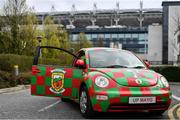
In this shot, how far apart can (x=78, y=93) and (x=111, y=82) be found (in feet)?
4.07

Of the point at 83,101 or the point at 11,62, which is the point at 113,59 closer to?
the point at 83,101

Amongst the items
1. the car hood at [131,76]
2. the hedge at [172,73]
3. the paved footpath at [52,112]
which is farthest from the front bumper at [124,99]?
the hedge at [172,73]

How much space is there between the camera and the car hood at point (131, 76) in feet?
26.5

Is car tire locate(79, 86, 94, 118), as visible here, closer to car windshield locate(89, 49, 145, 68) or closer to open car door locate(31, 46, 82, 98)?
open car door locate(31, 46, 82, 98)

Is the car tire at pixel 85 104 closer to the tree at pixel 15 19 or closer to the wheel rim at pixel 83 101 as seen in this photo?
the wheel rim at pixel 83 101

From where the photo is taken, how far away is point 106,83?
8031 mm

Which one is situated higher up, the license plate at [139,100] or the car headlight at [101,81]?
the car headlight at [101,81]

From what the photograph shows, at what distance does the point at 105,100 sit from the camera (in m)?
Answer: 7.83

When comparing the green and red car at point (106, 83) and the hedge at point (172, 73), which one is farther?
the hedge at point (172, 73)

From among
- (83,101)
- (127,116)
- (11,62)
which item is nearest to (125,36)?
(11,62)

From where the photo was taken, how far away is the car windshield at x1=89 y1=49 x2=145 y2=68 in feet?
29.7

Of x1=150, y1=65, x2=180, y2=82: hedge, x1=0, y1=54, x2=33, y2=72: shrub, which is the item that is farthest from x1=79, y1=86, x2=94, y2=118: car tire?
x1=150, y1=65, x2=180, y2=82: hedge

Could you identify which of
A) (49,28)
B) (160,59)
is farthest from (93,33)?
(49,28)

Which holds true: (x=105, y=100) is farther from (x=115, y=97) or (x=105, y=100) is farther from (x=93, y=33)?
(x=93, y=33)
